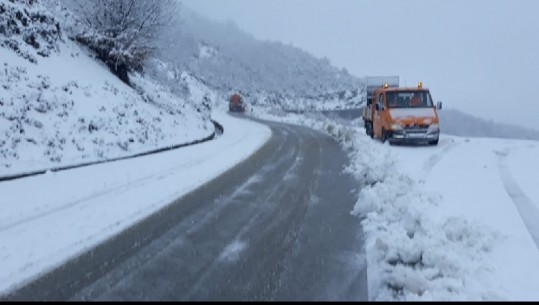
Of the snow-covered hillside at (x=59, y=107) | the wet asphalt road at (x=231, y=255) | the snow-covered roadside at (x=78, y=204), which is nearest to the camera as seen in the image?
the wet asphalt road at (x=231, y=255)

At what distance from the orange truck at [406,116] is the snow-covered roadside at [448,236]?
22.8 ft

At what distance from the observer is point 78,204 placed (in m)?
8.36

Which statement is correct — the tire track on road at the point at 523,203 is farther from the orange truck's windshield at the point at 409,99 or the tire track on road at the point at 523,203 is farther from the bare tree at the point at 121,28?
the bare tree at the point at 121,28

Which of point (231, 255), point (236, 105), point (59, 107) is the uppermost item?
point (59, 107)

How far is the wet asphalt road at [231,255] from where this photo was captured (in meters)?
4.60

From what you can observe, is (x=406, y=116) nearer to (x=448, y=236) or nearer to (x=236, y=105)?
(x=448, y=236)

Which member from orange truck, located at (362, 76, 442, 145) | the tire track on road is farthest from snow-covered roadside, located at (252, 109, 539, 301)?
orange truck, located at (362, 76, 442, 145)

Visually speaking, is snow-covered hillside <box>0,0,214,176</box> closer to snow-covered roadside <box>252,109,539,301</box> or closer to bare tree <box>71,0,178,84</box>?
bare tree <box>71,0,178,84</box>

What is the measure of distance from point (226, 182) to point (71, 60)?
478 inches

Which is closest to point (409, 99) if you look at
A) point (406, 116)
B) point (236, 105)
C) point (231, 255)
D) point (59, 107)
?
point (406, 116)

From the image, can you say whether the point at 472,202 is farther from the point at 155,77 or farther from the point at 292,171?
the point at 155,77

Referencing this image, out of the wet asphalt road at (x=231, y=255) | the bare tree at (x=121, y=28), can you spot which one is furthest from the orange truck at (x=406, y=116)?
the bare tree at (x=121, y=28)

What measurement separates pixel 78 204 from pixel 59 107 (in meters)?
7.44

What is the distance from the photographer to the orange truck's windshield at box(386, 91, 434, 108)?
65.2 feet
